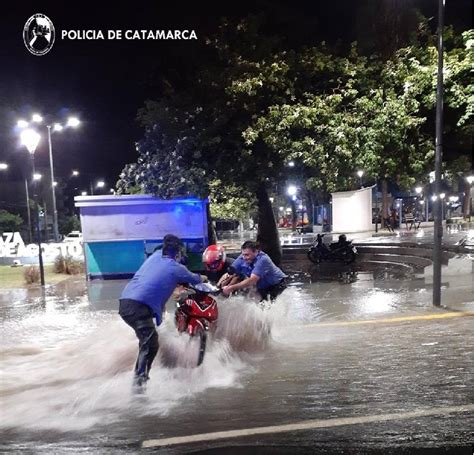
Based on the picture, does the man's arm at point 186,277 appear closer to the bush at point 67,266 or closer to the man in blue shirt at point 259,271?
the man in blue shirt at point 259,271

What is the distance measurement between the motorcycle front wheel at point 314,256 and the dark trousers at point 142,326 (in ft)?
48.6

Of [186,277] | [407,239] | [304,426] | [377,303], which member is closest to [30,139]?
[377,303]

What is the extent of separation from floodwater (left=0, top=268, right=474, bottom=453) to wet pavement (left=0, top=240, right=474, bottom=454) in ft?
0.06

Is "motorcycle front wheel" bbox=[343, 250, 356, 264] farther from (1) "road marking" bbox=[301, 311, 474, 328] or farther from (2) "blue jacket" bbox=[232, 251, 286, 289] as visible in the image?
(2) "blue jacket" bbox=[232, 251, 286, 289]

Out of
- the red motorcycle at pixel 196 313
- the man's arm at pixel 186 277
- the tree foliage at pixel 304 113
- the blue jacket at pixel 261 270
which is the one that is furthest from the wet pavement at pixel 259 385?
the tree foliage at pixel 304 113

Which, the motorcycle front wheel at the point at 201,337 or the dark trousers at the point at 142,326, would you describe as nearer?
the dark trousers at the point at 142,326

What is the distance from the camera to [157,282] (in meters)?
5.44

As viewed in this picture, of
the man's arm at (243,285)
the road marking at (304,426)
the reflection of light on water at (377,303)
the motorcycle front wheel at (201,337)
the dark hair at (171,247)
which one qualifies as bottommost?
the reflection of light on water at (377,303)

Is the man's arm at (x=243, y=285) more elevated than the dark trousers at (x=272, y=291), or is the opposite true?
the man's arm at (x=243, y=285)

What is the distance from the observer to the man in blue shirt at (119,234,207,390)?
5.35 meters

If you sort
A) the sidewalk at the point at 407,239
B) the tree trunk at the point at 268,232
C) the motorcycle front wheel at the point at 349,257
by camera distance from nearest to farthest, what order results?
→ 1. the tree trunk at the point at 268,232
2. the sidewalk at the point at 407,239
3. the motorcycle front wheel at the point at 349,257

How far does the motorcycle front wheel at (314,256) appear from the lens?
19781 millimetres

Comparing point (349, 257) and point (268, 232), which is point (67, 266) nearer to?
point (268, 232)

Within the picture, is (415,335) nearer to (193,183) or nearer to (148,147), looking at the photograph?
(193,183)
